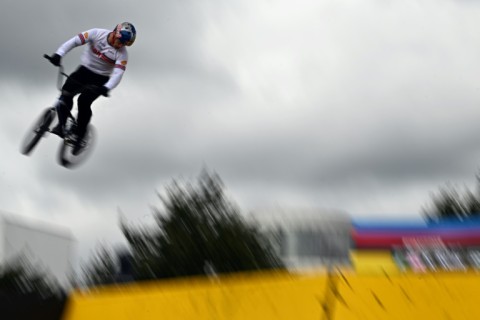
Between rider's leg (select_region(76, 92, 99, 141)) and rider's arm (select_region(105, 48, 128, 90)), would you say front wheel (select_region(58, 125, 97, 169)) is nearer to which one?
rider's leg (select_region(76, 92, 99, 141))

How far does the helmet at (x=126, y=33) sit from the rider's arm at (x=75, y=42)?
2.14 ft

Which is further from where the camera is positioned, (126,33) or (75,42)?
(75,42)

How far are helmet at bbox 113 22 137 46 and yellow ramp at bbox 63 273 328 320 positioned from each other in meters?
2.81

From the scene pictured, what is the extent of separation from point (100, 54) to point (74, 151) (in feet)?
4.86

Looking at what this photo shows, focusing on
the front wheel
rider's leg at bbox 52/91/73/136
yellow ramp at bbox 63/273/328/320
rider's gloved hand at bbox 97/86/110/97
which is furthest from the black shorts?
yellow ramp at bbox 63/273/328/320

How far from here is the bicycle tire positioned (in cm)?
1320

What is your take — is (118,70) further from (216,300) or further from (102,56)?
(216,300)

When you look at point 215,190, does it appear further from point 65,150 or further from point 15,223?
point 65,150

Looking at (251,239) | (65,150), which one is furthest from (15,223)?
(65,150)

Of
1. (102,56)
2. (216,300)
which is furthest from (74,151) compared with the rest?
(216,300)

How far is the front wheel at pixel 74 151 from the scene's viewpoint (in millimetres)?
12836

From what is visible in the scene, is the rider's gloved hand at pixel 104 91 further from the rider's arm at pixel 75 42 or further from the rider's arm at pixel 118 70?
the rider's arm at pixel 75 42

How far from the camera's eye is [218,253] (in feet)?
103

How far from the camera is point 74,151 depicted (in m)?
12.9
